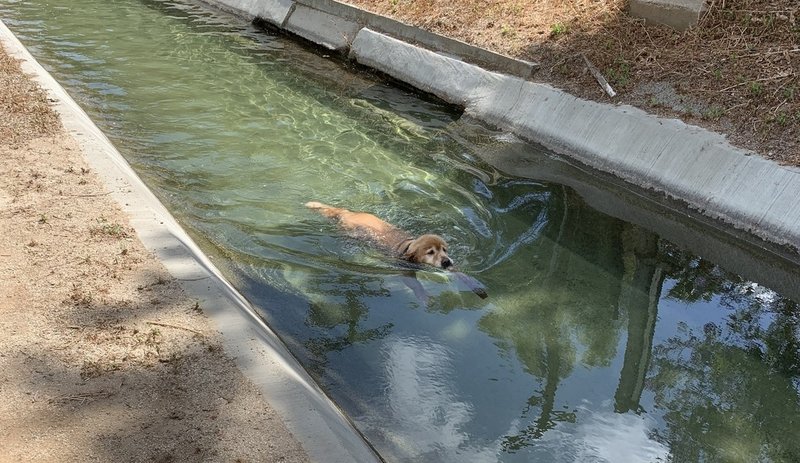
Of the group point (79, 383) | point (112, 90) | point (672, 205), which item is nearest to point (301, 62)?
point (112, 90)

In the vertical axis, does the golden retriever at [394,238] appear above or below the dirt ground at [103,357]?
above

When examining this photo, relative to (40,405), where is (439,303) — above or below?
above

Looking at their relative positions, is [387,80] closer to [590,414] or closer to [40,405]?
[590,414]

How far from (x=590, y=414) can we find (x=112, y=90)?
35.0 feet

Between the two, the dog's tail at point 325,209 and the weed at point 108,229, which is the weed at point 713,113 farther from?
the weed at point 108,229

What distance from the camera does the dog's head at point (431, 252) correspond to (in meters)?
7.91

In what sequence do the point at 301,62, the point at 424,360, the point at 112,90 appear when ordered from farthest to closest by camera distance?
the point at 301,62 → the point at 112,90 → the point at 424,360

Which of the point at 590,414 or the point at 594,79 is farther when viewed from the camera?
the point at 594,79

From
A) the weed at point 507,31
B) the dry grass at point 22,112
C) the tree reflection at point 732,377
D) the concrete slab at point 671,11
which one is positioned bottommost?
the dry grass at point 22,112

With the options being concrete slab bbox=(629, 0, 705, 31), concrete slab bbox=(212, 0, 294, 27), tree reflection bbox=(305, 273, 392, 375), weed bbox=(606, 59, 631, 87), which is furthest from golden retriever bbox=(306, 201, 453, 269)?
concrete slab bbox=(212, 0, 294, 27)

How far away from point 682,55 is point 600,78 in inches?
51.0

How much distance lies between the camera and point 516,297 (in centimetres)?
803

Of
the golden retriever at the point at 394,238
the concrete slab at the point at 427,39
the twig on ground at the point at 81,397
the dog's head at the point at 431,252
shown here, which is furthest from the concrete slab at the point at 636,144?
the twig on ground at the point at 81,397

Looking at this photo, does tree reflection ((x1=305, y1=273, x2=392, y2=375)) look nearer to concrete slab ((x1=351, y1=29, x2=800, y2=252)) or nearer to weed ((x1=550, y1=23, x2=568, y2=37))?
concrete slab ((x1=351, y1=29, x2=800, y2=252))
